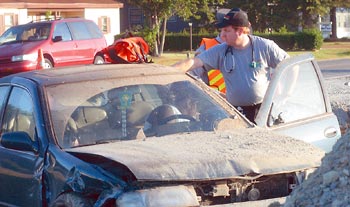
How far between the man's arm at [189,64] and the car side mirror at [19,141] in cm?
186

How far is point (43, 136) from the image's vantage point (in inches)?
239

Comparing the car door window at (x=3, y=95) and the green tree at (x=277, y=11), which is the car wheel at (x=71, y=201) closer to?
the car door window at (x=3, y=95)

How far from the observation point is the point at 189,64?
775cm

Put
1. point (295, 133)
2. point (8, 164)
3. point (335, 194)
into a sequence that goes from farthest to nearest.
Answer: point (295, 133), point (8, 164), point (335, 194)

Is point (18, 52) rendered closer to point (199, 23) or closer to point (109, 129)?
point (109, 129)

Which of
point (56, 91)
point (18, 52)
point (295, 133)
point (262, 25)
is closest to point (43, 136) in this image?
point (56, 91)

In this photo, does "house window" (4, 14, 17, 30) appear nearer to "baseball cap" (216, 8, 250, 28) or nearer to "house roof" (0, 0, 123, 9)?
"house roof" (0, 0, 123, 9)

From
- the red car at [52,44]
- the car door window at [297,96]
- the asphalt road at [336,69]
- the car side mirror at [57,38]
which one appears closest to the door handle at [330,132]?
the car door window at [297,96]

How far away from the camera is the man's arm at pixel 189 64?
7.67 m

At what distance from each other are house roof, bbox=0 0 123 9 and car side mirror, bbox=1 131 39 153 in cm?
3610

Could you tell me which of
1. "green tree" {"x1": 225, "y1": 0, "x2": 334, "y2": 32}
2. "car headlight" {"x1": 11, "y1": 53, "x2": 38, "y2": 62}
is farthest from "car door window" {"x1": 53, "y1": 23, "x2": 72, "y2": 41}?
"green tree" {"x1": 225, "y1": 0, "x2": 334, "y2": 32}

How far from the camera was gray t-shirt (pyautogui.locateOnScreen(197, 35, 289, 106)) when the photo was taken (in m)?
7.43

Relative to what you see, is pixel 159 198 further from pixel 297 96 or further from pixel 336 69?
pixel 336 69

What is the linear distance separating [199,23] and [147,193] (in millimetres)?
55389
